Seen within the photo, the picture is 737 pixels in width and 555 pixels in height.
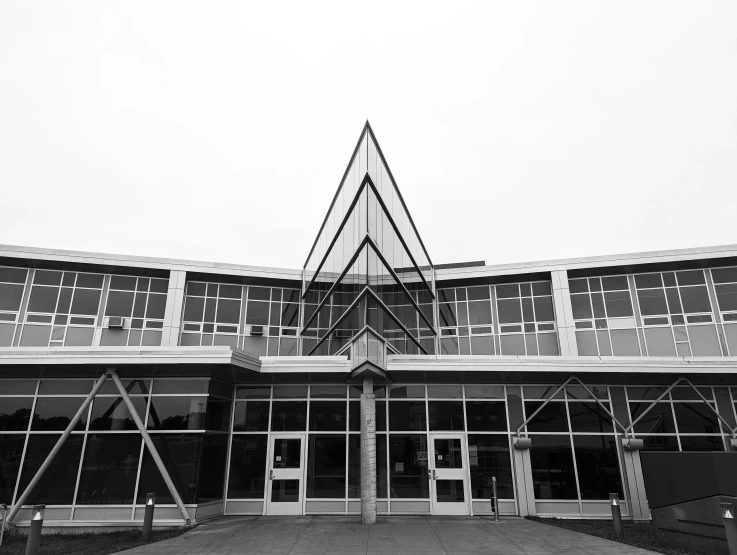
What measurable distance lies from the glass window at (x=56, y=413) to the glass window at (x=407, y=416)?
9.38 metres

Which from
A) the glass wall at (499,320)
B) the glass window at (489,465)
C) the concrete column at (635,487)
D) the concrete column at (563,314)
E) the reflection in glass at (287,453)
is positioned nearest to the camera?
the concrete column at (635,487)

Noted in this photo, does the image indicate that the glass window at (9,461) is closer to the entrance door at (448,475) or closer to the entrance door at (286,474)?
the entrance door at (286,474)

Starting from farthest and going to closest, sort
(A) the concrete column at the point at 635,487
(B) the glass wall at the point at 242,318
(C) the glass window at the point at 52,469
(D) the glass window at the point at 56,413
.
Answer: (B) the glass wall at the point at 242,318 → (A) the concrete column at the point at 635,487 → (D) the glass window at the point at 56,413 → (C) the glass window at the point at 52,469

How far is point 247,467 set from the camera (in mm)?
16078

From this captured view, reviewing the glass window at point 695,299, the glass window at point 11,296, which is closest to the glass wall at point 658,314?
the glass window at point 695,299

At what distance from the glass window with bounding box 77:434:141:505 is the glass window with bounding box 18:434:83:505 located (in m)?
0.27

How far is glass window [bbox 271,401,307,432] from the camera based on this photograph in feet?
54.2

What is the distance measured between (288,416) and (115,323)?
9062 mm

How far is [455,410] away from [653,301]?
10.8 m

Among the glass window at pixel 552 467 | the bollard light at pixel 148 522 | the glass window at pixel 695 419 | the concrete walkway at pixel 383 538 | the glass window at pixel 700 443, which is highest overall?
the glass window at pixel 695 419

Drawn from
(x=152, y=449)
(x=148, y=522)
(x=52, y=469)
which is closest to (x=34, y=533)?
(x=148, y=522)

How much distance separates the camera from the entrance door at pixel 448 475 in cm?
1567

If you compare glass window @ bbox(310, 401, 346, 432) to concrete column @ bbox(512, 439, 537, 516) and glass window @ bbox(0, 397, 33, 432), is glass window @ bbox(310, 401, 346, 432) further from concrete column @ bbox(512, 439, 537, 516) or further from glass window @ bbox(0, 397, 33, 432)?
glass window @ bbox(0, 397, 33, 432)

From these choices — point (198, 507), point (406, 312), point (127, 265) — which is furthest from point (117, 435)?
point (406, 312)
